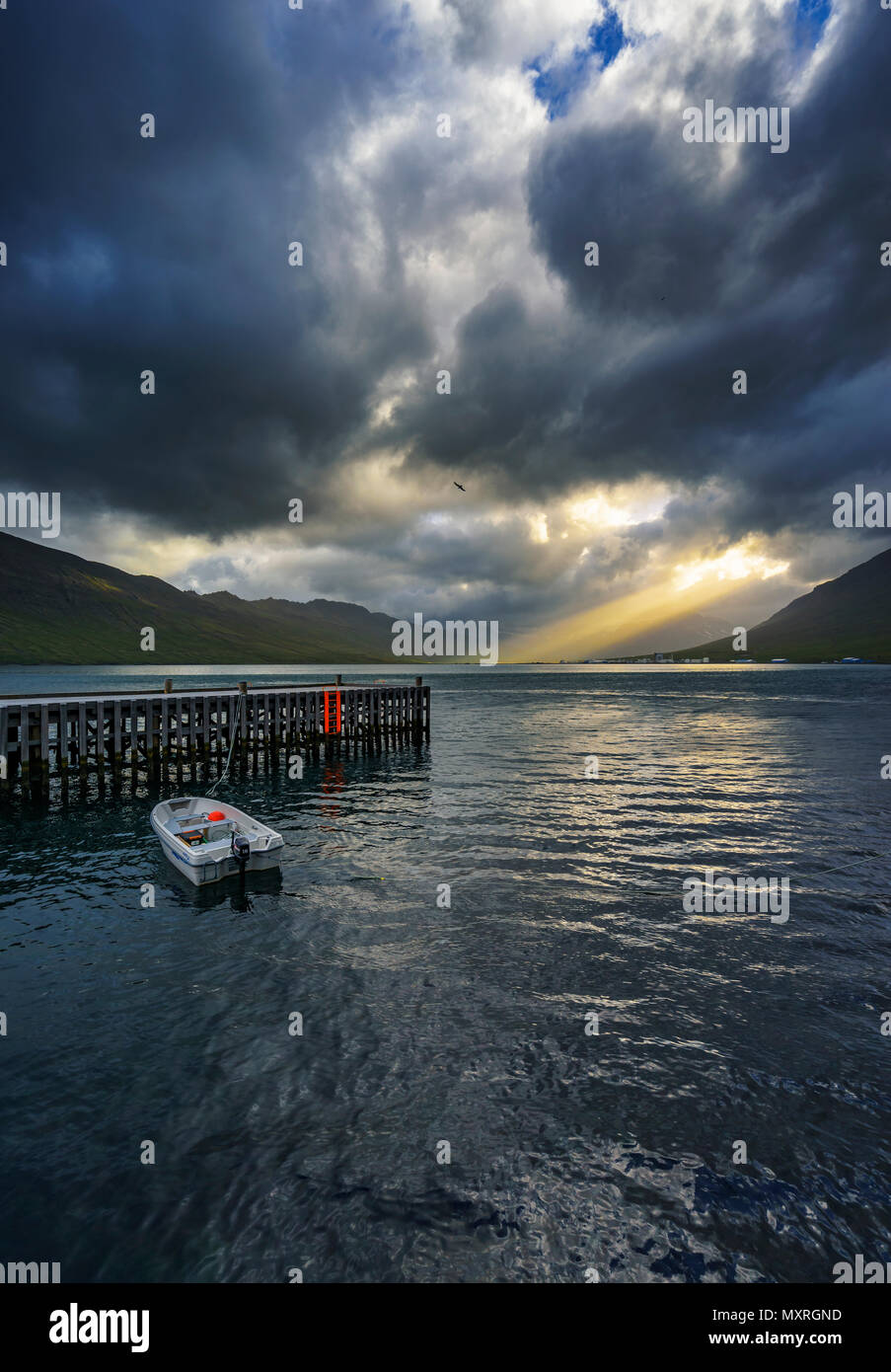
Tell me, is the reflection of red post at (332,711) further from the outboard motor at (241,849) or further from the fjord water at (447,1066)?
the outboard motor at (241,849)

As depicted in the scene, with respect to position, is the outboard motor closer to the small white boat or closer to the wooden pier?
the small white boat

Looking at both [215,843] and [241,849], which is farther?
[215,843]

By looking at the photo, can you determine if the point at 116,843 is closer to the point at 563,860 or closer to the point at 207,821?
the point at 207,821

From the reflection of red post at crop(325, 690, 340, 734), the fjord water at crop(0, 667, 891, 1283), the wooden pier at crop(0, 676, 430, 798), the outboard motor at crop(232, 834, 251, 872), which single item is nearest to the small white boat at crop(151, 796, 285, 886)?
the outboard motor at crop(232, 834, 251, 872)

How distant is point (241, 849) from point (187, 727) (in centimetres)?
2047

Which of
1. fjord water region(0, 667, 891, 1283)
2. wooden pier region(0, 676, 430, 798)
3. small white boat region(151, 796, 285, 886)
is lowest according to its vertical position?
fjord water region(0, 667, 891, 1283)

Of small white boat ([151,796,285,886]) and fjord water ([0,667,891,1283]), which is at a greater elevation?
small white boat ([151,796,285,886])

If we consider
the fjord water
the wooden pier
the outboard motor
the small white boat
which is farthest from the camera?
the wooden pier

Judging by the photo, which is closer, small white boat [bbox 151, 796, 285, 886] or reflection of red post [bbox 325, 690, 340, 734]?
small white boat [bbox 151, 796, 285, 886]

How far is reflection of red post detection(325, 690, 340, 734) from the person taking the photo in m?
39.5

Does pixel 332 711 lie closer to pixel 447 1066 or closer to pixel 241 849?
pixel 241 849

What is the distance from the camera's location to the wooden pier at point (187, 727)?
26.7 m

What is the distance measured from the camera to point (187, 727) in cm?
3331

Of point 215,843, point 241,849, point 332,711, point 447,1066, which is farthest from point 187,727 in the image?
point 447,1066
